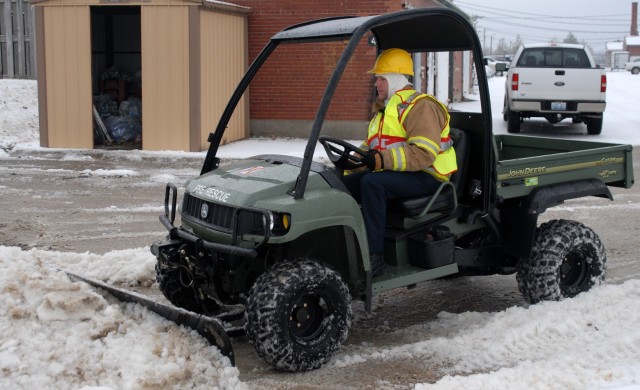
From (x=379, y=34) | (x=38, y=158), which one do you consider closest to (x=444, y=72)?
(x=38, y=158)

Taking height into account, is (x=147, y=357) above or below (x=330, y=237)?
below

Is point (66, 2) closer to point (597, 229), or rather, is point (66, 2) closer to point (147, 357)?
point (597, 229)

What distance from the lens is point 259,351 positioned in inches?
193

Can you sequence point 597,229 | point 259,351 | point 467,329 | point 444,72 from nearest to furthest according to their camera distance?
point 259,351, point 467,329, point 597,229, point 444,72

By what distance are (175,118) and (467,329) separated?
10665 mm

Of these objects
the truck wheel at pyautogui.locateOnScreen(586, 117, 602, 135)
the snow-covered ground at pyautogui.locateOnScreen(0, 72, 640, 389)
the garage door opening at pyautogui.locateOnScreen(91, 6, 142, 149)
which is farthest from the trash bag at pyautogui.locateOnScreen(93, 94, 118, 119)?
the snow-covered ground at pyautogui.locateOnScreen(0, 72, 640, 389)

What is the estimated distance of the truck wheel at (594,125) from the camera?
735 inches

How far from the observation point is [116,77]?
59.2 feet

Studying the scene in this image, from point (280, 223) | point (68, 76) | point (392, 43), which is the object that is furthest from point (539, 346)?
point (68, 76)

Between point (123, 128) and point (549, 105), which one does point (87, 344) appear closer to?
point (123, 128)

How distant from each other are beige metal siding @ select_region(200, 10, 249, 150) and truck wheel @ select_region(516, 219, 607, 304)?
10124 mm

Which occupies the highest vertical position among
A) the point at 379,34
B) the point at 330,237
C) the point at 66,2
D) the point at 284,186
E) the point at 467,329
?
the point at 66,2

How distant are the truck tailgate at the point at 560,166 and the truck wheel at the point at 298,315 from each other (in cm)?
167

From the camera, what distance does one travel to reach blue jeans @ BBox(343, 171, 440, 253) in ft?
17.8
